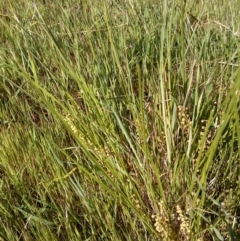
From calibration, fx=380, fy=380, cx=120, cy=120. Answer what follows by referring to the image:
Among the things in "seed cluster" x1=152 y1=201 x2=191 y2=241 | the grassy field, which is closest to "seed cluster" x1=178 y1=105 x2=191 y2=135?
the grassy field

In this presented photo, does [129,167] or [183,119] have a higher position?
[183,119]

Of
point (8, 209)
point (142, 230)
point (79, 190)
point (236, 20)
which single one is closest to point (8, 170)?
point (8, 209)

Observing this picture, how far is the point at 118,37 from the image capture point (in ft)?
4.66

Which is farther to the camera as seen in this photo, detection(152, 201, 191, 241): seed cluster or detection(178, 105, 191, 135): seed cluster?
detection(178, 105, 191, 135): seed cluster

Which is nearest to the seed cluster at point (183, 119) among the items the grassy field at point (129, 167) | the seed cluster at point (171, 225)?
the grassy field at point (129, 167)

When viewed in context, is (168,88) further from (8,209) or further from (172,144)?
(8,209)

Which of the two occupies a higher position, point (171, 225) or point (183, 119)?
point (183, 119)

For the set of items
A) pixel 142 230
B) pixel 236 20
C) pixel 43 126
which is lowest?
pixel 142 230

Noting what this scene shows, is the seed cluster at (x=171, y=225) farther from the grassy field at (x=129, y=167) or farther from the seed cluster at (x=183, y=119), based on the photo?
the seed cluster at (x=183, y=119)

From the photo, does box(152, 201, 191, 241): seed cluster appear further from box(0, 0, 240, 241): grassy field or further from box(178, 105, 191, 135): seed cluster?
box(178, 105, 191, 135): seed cluster

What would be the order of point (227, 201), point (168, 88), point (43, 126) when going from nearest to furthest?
point (227, 201)
point (168, 88)
point (43, 126)

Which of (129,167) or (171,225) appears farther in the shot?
(129,167)

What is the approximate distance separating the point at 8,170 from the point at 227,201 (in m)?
0.61

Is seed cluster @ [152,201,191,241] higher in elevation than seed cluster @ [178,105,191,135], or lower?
lower
